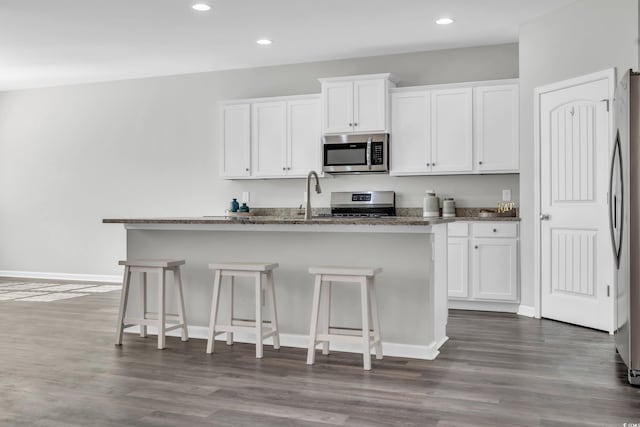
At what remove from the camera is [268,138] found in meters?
6.50

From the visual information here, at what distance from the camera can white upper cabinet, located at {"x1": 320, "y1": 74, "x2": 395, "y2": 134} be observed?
5887 mm

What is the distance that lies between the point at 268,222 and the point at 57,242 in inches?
204

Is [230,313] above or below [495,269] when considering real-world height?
below

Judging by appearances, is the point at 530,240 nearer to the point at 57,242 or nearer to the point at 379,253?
the point at 379,253

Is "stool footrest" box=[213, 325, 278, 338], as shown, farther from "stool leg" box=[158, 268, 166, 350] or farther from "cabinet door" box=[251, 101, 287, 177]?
"cabinet door" box=[251, 101, 287, 177]

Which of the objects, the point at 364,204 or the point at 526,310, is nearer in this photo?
the point at 526,310

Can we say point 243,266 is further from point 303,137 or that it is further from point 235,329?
point 303,137

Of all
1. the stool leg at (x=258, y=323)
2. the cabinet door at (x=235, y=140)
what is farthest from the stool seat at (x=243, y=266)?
the cabinet door at (x=235, y=140)

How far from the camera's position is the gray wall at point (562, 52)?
4379mm

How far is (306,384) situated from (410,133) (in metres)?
3.38

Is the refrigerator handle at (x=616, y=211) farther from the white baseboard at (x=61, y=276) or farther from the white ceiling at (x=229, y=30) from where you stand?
the white baseboard at (x=61, y=276)

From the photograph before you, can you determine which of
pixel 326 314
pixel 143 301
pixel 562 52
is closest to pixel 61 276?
pixel 143 301

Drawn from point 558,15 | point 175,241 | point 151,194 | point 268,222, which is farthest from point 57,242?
point 558,15

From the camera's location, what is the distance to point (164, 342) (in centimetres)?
394
